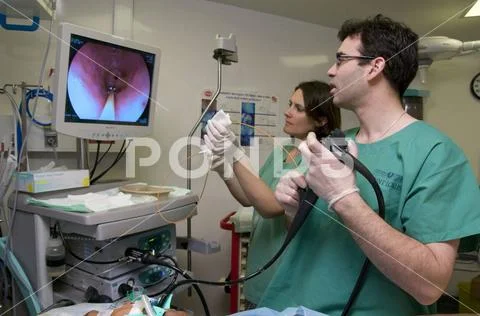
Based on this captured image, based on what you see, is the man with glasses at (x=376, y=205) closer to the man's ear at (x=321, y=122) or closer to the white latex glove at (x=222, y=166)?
the white latex glove at (x=222, y=166)

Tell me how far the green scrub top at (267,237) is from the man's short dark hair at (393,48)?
452 millimetres

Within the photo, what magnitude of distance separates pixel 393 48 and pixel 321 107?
53 centimetres

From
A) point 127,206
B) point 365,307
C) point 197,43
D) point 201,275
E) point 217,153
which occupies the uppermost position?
point 197,43

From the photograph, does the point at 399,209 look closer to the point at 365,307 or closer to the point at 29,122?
the point at 365,307

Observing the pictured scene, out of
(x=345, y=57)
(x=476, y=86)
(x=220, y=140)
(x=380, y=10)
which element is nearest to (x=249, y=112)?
(x=380, y=10)

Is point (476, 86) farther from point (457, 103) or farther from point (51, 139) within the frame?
point (51, 139)

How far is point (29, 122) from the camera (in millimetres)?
1313

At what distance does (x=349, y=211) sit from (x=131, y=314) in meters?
0.48

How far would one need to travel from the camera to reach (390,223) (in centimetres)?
82

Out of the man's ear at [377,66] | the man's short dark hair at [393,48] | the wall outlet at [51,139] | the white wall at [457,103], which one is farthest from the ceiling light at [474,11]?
the wall outlet at [51,139]

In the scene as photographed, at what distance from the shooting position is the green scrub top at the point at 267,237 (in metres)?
1.27

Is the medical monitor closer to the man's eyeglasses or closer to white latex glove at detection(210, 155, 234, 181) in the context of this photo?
Answer: white latex glove at detection(210, 155, 234, 181)

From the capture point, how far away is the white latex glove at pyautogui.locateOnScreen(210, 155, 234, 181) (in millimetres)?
1148

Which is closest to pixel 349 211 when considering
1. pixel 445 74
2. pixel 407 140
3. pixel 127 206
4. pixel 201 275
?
pixel 407 140
